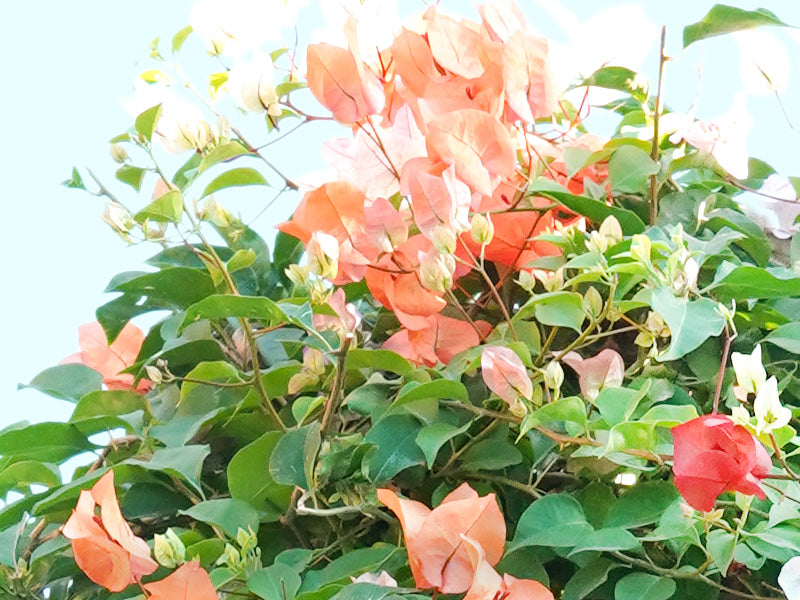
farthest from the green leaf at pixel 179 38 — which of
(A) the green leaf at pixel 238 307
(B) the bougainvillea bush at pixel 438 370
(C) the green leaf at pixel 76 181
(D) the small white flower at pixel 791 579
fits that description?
(D) the small white flower at pixel 791 579

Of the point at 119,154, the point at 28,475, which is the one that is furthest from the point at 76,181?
the point at 28,475

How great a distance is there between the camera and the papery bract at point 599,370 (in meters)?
0.49

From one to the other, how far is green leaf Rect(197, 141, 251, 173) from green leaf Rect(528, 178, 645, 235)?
146 mm

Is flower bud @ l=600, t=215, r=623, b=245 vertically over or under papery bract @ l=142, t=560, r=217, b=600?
over

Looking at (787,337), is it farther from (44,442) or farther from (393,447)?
(44,442)

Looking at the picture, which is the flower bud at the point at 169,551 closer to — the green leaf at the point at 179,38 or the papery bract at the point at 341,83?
the papery bract at the point at 341,83

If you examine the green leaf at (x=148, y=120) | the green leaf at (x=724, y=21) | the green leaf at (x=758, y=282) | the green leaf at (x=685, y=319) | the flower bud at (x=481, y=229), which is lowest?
the green leaf at (x=758, y=282)

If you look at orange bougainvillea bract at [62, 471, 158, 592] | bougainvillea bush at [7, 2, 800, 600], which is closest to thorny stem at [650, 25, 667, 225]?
bougainvillea bush at [7, 2, 800, 600]

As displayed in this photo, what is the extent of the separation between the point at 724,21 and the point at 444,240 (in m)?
0.19

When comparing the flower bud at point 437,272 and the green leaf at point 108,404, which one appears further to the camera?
the green leaf at point 108,404

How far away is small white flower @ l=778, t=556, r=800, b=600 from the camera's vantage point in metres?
0.39

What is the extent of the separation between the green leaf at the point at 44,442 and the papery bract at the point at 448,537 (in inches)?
8.3

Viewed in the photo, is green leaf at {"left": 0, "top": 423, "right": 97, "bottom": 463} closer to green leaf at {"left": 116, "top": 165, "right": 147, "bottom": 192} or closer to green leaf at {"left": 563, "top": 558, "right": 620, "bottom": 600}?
green leaf at {"left": 116, "top": 165, "right": 147, "bottom": 192}

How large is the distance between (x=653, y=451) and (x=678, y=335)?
46mm
